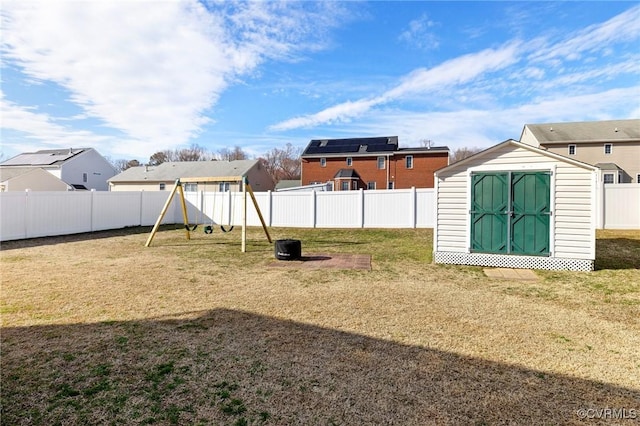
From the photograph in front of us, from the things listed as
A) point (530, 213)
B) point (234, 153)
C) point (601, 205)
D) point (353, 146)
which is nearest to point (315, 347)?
point (530, 213)

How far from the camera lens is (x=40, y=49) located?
866 centimetres

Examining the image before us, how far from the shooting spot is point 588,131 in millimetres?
28891

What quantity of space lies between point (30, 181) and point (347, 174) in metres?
27.1

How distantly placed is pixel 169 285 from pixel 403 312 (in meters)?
4.20

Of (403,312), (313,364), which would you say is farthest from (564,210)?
(313,364)

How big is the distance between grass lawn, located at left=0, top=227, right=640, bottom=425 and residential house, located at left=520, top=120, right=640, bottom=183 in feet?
86.8

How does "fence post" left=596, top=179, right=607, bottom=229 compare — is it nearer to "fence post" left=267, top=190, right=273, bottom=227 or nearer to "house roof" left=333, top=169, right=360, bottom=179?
"fence post" left=267, top=190, right=273, bottom=227

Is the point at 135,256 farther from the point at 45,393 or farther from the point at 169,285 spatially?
the point at 45,393

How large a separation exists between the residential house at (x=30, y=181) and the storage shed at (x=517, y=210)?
107ft

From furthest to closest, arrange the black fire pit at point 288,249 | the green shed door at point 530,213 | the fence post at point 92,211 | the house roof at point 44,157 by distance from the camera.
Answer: the house roof at point 44,157, the fence post at point 92,211, the black fire pit at point 288,249, the green shed door at point 530,213

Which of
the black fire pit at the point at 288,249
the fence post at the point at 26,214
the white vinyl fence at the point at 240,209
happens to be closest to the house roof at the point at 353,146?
the white vinyl fence at the point at 240,209

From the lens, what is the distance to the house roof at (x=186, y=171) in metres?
32.9

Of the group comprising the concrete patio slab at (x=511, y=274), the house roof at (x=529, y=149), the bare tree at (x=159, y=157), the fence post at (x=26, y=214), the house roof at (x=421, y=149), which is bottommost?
the concrete patio slab at (x=511, y=274)
